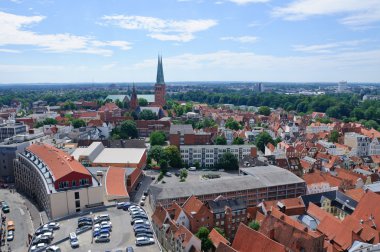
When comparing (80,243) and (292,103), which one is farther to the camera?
(292,103)

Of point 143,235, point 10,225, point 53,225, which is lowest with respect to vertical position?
point 10,225

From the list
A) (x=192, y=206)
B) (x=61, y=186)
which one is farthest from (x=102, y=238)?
(x=61, y=186)

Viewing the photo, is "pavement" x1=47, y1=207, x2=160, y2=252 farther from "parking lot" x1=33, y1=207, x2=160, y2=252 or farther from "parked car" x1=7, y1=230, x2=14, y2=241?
"parked car" x1=7, y1=230, x2=14, y2=241

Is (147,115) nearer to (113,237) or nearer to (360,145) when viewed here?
(360,145)

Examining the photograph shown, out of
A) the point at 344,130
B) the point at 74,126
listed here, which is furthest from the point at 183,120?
the point at 344,130

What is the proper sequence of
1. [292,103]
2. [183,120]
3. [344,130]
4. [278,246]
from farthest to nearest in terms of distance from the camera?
[292,103] < [183,120] < [344,130] < [278,246]

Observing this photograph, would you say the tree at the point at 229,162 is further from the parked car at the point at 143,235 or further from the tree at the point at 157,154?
the parked car at the point at 143,235

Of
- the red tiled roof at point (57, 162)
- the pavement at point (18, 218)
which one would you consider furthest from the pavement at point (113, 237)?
the red tiled roof at point (57, 162)

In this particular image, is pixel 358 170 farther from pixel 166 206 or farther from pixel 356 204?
pixel 166 206
